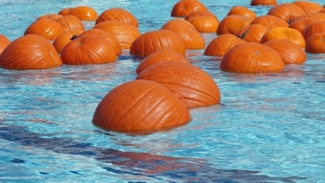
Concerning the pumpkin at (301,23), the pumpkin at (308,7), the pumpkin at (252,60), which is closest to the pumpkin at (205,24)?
the pumpkin at (301,23)

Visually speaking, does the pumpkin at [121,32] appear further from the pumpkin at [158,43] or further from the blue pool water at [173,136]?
the blue pool water at [173,136]

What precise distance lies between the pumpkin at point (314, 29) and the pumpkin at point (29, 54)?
414 cm

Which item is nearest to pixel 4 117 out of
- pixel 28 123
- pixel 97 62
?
pixel 28 123

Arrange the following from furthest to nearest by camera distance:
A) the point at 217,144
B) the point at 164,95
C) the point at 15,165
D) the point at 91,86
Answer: the point at 91,86 → the point at 164,95 → the point at 217,144 → the point at 15,165

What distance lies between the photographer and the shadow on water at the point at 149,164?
16.0ft

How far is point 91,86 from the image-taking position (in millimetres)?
8383

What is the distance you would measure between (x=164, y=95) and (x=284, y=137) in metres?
1.01

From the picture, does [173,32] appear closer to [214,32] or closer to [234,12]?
[214,32]

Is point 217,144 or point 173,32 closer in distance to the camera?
point 217,144

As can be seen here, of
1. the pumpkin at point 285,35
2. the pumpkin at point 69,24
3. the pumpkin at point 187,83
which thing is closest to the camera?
the pumpkin at point 187,83

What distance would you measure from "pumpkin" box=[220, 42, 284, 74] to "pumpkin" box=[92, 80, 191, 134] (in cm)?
295

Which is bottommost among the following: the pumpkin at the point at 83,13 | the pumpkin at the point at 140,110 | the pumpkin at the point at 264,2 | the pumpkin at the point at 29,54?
the pumpkin at the point at 264,2

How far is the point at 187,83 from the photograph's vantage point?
275 inches

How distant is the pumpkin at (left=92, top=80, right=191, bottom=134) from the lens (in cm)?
606
